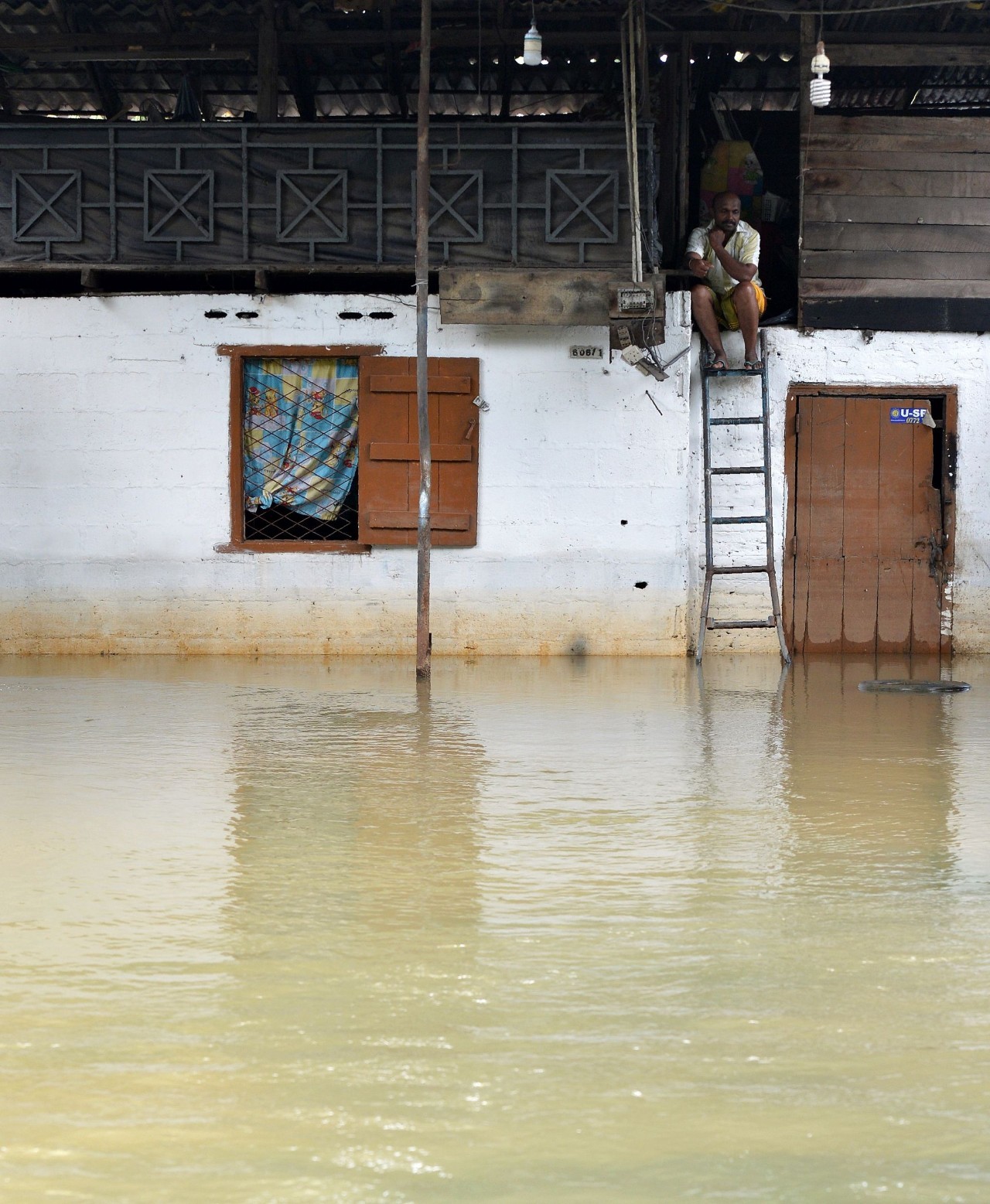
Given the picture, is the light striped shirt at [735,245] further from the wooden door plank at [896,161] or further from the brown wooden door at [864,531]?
the brown wooden door at [864,531]

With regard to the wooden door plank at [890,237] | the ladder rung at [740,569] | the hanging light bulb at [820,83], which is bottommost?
the ladder rung at [740,569]

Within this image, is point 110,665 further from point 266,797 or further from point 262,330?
point 266,797

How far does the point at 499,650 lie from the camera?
11.0 metres

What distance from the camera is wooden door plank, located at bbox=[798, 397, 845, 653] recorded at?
37.5 ft

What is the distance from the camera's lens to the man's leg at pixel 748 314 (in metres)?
10.6

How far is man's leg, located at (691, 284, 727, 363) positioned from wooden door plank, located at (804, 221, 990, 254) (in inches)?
43.1

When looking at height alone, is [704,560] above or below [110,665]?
above

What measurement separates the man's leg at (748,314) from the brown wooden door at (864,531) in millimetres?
864

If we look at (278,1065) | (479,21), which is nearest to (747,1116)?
(278,1065)

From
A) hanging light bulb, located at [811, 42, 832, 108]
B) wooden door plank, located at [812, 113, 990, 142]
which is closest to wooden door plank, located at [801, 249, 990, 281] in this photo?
wooden door plank, located at [812, 113, 990, 142]

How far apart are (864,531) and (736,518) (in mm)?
1250

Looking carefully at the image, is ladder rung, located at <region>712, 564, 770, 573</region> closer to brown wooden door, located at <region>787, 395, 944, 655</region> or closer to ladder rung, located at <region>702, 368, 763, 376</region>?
brown wooden door, located at <region>787, 395, 944, 655</region>

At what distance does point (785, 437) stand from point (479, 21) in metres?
4.15

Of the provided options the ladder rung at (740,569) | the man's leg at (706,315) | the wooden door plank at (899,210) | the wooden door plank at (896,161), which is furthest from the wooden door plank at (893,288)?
the ladder rung at (740,569)
